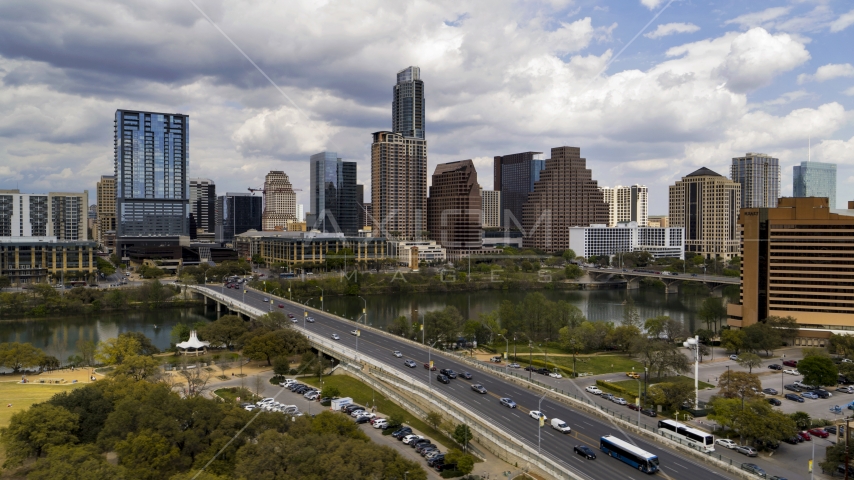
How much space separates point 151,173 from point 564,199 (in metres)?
68.5

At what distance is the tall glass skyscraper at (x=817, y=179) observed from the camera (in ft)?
327

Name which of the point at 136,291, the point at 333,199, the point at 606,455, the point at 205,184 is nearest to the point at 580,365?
the point at 606,455

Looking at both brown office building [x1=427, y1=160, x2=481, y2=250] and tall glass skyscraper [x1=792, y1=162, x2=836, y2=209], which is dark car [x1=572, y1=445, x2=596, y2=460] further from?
tall glass skyscraper [x1=792, y1=162, x2=836, y2=209]

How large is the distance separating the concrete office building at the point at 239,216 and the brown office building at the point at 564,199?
83.1m

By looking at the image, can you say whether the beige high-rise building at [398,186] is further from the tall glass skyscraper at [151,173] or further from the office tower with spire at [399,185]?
the tall glass skyscraper at [151,173]

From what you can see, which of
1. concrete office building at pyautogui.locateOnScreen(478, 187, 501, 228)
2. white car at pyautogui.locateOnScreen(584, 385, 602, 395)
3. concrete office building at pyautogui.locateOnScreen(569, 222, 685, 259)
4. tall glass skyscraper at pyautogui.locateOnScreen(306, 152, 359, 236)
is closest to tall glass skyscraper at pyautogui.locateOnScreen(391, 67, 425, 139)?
tall glass skyscraper at pyautogui.locateOnScreen(306, 152, 359, 236)

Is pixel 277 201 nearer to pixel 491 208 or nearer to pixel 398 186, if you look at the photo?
pixel 491 208

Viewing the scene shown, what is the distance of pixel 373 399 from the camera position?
862 inches

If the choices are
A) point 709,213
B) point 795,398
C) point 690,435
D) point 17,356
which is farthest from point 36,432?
point 709,213

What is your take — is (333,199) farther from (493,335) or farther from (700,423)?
(700,423)

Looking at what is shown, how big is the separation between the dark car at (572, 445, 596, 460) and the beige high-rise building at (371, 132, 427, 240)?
253ft

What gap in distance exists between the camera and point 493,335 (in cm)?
3544

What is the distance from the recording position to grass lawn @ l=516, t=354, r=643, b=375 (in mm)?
28109

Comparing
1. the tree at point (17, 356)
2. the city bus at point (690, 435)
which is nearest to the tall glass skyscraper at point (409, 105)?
the tree at point (17, 356)
